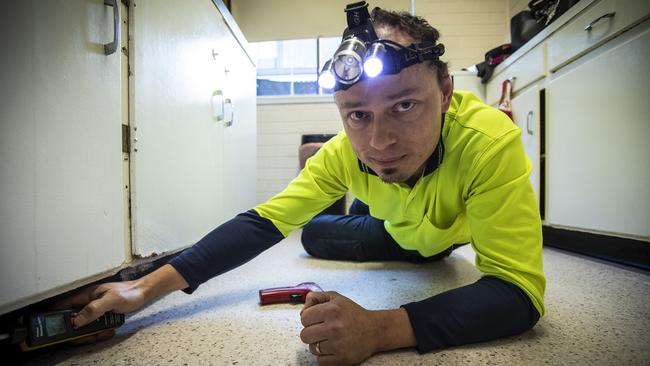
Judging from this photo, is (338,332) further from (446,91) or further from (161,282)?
(446,91)

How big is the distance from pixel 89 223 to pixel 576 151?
180 cm

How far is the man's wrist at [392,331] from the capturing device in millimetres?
552

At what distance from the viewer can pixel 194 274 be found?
28.8 inches

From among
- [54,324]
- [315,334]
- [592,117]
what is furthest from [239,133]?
[592,117]

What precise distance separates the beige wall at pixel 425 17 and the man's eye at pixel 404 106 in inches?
98.6

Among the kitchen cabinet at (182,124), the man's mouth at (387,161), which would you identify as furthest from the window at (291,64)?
the man's mouth at (387,161)

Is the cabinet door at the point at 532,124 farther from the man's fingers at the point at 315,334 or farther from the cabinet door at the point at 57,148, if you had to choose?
the cabinet door at the point at 57,148

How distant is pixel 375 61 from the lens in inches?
23.1

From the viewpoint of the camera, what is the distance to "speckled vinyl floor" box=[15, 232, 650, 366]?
0.57 meters

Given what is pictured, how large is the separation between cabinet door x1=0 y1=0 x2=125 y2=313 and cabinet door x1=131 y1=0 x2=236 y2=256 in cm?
9

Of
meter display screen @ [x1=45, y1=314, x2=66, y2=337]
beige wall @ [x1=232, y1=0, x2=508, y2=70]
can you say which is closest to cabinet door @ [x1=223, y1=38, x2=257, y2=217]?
meter display screen @ [x1=45, y1=314, x2=66, y2=337]

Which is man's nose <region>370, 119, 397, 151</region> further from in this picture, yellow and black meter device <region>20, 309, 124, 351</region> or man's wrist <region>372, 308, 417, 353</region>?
yellow and black meter device <region>20, 309, 124, 351</region>

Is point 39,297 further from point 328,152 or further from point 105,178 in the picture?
point 328,152

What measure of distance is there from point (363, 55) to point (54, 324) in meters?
0.77
